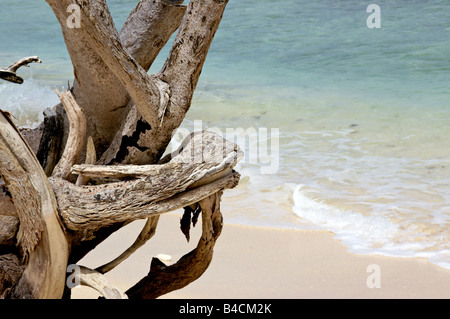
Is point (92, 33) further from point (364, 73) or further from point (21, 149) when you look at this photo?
point (364, 73)

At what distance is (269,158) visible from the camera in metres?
5.25

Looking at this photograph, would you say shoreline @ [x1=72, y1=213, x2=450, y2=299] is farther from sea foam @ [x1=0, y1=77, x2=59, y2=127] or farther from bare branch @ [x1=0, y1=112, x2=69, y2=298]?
sea foam @ [x1=0, y1=77, x2=59, y2=127]

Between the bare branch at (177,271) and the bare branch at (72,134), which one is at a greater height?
the bare branch at (72,134)

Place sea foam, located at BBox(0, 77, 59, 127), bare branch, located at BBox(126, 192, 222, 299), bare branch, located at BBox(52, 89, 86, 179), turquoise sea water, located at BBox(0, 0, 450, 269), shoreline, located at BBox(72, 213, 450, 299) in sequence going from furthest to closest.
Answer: sea foam, located at BBox(0, 77, 59, 127)
turquoise sea water, located at BBox(0, 0, 450, 269)
shoreline, located at BBox(72, 213, 450, 299)
bare branch, located at BBox(126, 192, 222, 299)
bare branch, located at BBox(52, 89, 86, 179)

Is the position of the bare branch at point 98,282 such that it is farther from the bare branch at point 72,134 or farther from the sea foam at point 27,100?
the sea foam at point 27,100

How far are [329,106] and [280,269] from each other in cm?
397

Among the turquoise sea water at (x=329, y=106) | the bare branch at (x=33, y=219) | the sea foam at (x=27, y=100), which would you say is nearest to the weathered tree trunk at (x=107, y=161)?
the bare branch at (x=33, y=219)

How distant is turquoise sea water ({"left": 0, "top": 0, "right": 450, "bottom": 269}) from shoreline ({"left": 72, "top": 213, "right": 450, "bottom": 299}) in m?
0.14

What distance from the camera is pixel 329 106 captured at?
23.2ft

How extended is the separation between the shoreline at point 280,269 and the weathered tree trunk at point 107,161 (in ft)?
3.03

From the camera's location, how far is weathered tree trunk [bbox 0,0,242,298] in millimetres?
1874

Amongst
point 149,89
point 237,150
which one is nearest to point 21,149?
point 149,89

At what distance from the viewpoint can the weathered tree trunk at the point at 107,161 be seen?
1.87 m

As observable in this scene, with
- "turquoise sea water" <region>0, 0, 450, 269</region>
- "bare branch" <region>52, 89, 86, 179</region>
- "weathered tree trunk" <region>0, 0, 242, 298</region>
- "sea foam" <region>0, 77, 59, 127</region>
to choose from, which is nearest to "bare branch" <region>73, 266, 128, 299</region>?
"weathered tree trunk" <region>0, 0, 242, 298</region>
